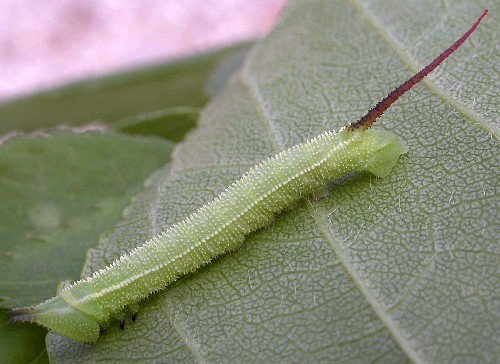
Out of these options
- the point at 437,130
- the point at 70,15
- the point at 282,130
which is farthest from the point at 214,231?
the point at 70,15

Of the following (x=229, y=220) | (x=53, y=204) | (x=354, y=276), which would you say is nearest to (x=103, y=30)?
(x=53, y=204)

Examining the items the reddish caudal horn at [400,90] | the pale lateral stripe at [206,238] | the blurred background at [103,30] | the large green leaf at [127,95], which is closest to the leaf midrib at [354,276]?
the pale lateral stripe at [206,238]

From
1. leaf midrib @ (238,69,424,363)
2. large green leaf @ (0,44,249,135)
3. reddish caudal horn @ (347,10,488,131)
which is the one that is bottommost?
leaf midrib @ (238,69,424,363)

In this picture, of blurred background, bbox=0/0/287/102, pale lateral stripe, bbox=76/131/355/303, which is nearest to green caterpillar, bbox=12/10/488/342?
pale lateral stripe, bbox=76/131/355/303

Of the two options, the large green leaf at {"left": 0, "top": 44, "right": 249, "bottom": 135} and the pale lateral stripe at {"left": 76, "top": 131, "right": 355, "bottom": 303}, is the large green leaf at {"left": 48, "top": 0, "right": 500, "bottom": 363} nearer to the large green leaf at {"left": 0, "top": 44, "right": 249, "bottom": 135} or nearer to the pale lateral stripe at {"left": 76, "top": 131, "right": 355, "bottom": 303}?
the pale lateral stripe at {"left": 76, "top": 131, "right": 355, "bottom": 303}

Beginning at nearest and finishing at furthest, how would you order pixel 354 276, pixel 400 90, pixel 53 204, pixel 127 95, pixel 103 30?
pixel 354 276 < pixel 400 90 < pixel 53 204 < pixel 127 95 < pixel 103 30

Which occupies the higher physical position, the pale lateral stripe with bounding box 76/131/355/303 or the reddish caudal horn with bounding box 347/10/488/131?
the reddish caudal horn with bounding box 347/10/488/131

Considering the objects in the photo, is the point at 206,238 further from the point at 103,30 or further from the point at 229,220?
the point at 103,30

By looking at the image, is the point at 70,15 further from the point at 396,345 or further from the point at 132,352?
the point at 396,345
